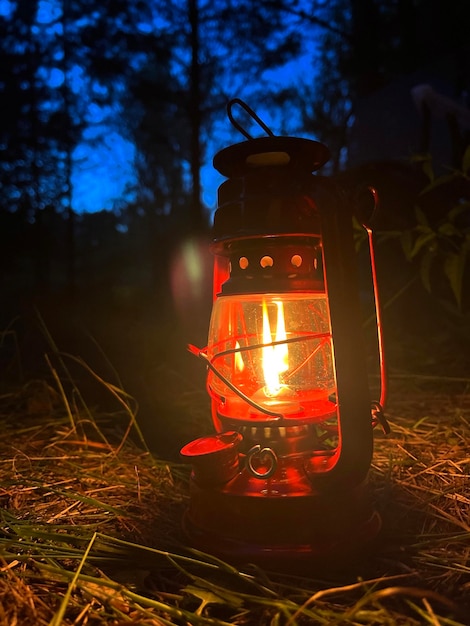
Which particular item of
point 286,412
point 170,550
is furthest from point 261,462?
point 170,550

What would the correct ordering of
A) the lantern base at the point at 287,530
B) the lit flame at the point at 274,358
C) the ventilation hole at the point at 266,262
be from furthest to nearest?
the lit flame at the point at 274,358 < the ventilation hole at the point at 266,262 < the lantern base at the point at 287,530

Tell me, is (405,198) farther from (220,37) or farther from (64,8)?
(64,8)

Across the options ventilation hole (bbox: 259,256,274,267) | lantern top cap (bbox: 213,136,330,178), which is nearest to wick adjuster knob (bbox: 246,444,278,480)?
ventilation hole (bbox: 259,256,274,267)

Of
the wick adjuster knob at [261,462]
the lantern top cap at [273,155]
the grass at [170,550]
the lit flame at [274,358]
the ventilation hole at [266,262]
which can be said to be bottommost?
the grass at [170,550]

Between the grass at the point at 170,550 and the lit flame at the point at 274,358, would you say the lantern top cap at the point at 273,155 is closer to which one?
the lit flame at the point at 274,358

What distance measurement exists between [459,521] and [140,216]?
16.4 meters

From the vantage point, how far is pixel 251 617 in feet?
2.72

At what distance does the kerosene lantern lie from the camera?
985 millimetres

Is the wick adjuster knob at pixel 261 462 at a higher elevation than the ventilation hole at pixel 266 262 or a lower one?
lower

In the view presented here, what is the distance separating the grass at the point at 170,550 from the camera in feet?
2.68

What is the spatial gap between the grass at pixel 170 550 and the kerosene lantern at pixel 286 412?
7cm

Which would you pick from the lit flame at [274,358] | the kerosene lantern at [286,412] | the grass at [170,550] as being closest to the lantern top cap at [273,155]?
the kerosene lantern at [286,412]

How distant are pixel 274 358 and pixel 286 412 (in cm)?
17

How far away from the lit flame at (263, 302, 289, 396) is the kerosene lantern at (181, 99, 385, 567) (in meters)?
0.06
